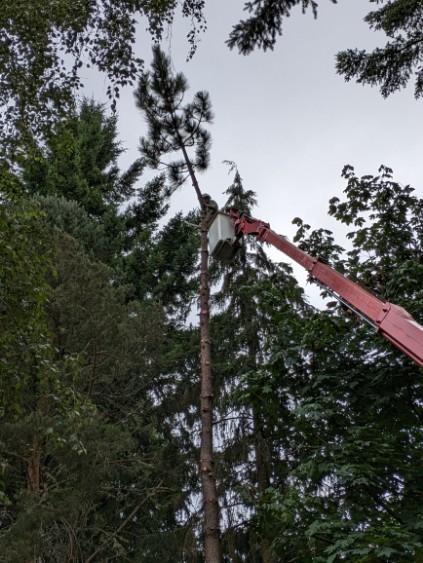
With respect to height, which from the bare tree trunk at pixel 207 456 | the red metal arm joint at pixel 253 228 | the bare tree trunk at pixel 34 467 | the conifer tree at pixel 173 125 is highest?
the conifer tree at pixel 173 125

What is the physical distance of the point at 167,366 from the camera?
15.8m

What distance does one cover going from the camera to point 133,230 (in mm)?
19875

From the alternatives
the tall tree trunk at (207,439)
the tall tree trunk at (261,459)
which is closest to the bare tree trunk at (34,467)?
the tall tree trunk at (261,459)

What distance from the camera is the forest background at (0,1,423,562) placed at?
557 centimetres

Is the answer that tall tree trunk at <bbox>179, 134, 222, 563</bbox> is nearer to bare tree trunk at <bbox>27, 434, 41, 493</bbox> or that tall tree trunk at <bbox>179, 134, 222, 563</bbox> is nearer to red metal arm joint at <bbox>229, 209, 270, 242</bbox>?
red metal arm joint at <bbox>229, 209, 270, 242</bbox>

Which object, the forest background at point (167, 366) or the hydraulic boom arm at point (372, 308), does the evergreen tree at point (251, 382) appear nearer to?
the forest background at point (167, 366)

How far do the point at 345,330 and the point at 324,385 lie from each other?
1.00m

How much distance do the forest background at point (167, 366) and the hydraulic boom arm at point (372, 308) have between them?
1.20 m

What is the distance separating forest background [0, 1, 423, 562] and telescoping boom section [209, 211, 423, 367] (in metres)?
1.10

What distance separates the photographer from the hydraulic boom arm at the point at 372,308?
5.02 m

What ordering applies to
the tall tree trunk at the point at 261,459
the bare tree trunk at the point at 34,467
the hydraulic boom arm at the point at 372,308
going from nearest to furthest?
the hydraulic boom arm at the point at 372,308 → the bare tree trunk at the point at 34,467 → the tall tree trunk at the point at 261,459

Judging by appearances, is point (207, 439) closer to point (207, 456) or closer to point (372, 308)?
point (207, 456)

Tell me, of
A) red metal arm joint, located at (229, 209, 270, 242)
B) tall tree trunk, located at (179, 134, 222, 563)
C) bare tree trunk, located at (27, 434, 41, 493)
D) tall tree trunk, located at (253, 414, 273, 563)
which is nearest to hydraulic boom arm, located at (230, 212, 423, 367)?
red metal arm joint, located at (229, 209, 270, 242)

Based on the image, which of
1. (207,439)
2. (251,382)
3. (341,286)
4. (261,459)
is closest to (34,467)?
(261,459)
